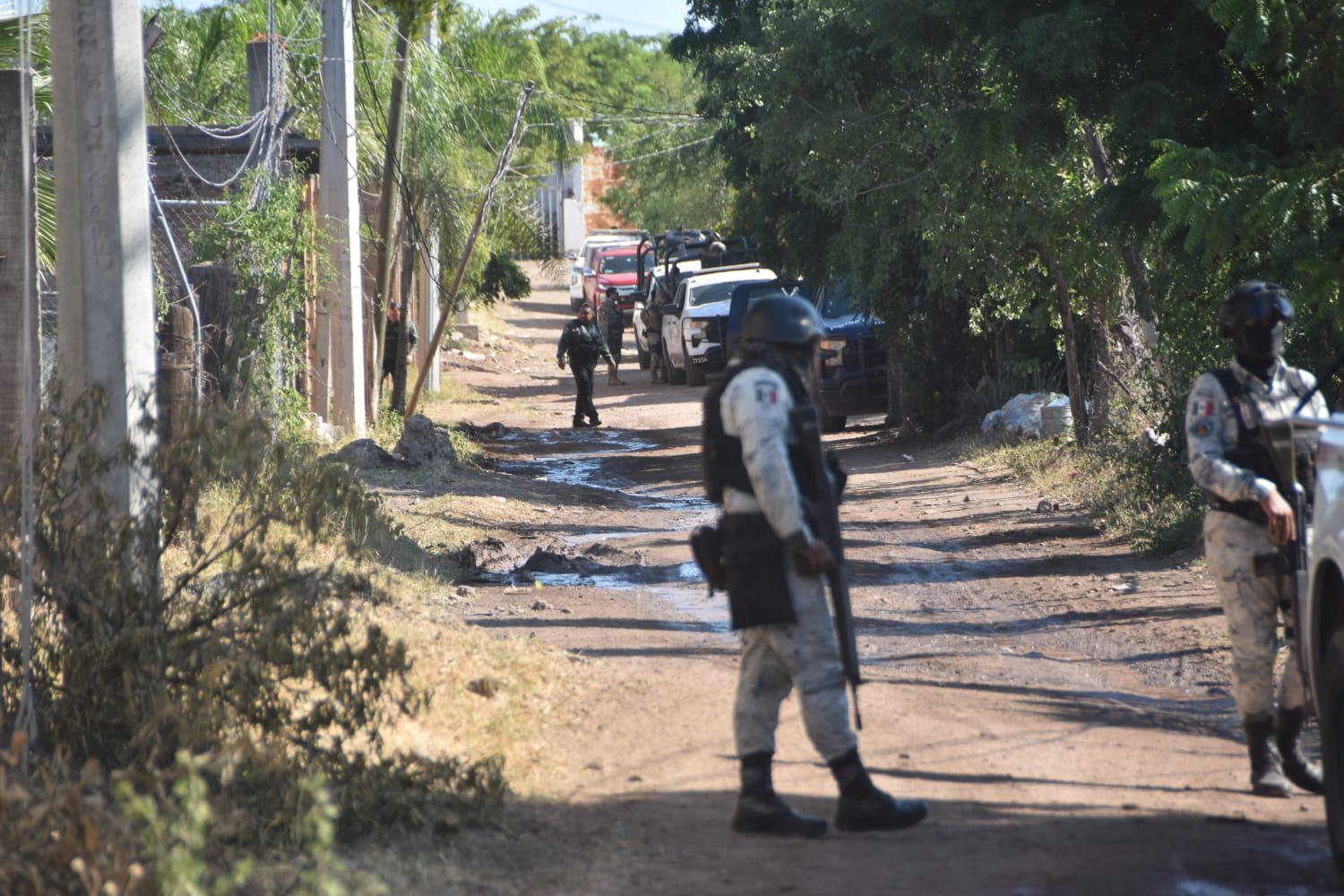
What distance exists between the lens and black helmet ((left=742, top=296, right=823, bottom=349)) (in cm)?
519

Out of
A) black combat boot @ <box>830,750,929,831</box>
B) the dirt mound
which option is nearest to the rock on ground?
the dirt mound

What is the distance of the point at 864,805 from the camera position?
512cm

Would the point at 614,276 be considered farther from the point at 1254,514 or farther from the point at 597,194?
the point at 597,194

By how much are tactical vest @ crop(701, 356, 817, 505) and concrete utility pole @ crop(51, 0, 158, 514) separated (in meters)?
2.22

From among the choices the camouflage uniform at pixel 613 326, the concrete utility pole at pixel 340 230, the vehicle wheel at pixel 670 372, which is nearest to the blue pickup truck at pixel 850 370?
the concrete utility pole at pixel 340 230

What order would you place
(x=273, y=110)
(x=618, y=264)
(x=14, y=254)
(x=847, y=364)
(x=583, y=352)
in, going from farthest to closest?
(x=618, y=264) < (x=583, y=352) < (x=847, y=364) < (x=273, y=110) < (x=14, y=254)

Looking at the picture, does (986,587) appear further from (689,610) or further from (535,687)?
(535,687)

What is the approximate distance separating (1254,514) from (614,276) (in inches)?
1363

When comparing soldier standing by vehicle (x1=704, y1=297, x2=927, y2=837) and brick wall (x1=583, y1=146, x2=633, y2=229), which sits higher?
brick wall (x1=583, y1=146, x2=633, y2=229)

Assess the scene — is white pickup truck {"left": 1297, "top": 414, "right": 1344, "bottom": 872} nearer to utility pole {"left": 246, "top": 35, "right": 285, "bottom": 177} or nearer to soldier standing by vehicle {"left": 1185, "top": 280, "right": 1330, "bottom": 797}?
soldier standing by vehicle {"left": 1185, "top": 280, "right": 1330, "bottom": 797}

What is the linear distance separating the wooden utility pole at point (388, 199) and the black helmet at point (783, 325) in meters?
13.1

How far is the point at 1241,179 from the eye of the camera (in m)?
7.72

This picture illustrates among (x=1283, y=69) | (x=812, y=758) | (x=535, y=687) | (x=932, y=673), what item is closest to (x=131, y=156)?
(x=535, y=687)

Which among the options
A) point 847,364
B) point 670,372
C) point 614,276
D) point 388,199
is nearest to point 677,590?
point 388,199
